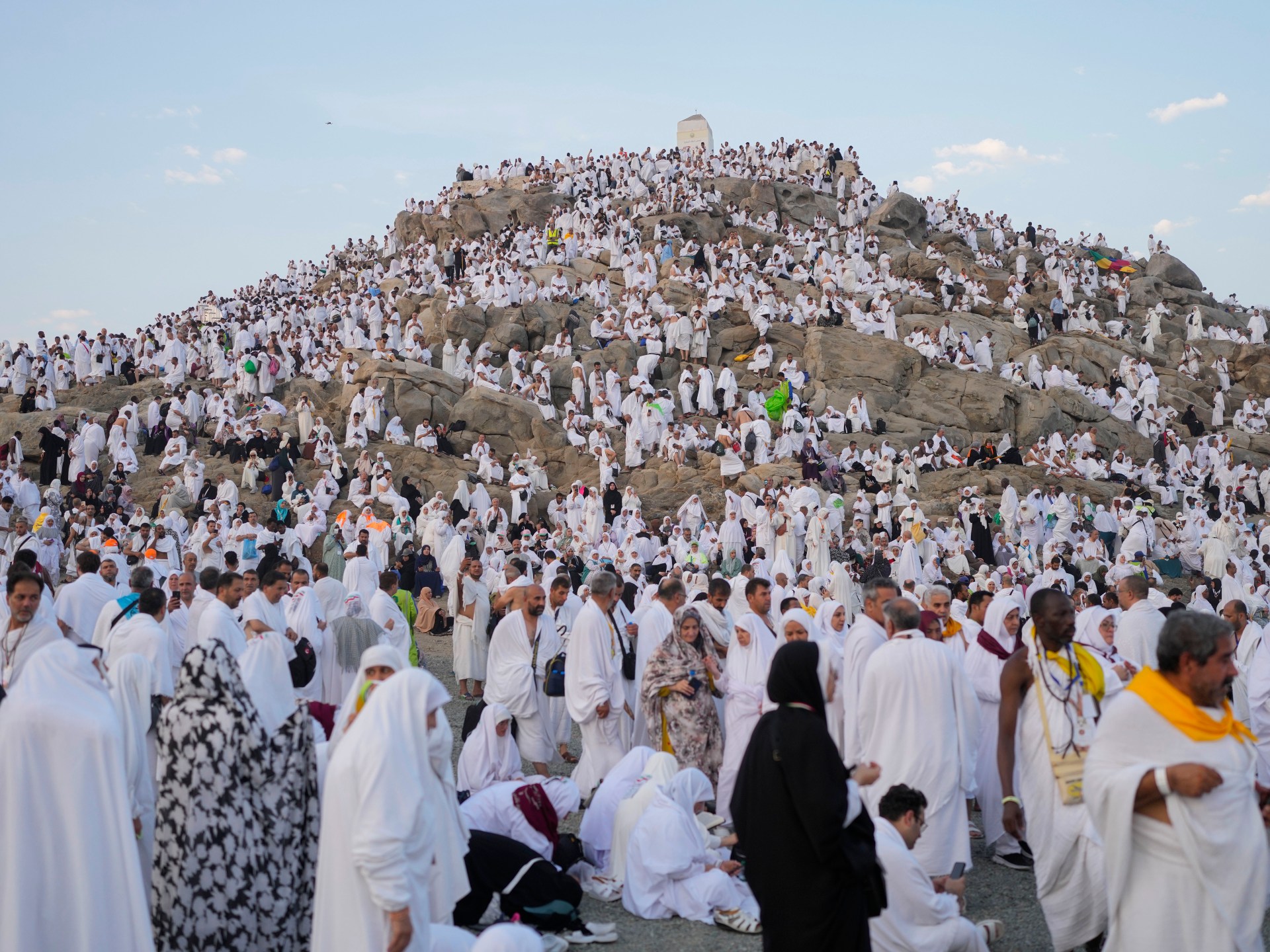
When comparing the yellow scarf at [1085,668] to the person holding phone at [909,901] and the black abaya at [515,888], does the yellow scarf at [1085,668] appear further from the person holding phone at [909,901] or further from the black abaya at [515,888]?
the black abaya at [515,888]

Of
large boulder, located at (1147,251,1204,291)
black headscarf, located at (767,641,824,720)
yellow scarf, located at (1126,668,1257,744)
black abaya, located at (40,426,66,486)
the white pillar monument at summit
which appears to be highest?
the white pillar monument at summit

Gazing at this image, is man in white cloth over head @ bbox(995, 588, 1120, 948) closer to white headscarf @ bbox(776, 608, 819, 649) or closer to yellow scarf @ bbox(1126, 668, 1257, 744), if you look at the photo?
yellow scarf @ bbox(1126, 668, 1257, 744)

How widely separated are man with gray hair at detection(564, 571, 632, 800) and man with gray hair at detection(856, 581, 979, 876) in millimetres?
2723

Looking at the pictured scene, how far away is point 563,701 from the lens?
9109 millimetres

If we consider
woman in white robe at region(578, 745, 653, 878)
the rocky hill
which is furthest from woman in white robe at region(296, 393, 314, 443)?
woman in white robe at region(578, 745, 653, 878)

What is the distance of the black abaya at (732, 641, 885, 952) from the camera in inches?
139

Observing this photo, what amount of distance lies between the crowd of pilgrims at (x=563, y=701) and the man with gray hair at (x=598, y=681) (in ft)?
0.08

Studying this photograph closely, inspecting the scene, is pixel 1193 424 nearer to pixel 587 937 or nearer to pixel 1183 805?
pixel 587 937

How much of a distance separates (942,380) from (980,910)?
969 inches

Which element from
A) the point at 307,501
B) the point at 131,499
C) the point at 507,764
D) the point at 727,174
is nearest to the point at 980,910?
the point at 507,764

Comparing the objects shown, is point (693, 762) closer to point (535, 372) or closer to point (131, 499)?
point (131, 499)

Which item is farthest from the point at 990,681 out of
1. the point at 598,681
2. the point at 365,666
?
the point at 365,666

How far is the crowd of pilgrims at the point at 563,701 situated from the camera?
3.70 meters

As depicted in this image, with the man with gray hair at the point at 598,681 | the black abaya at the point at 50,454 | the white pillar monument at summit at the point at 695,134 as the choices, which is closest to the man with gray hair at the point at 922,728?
the man with gray hair at the point at 598,681
